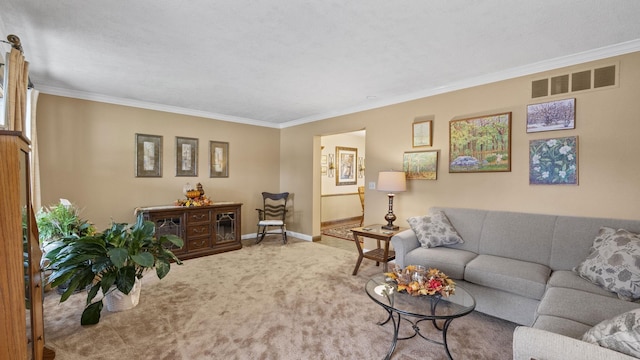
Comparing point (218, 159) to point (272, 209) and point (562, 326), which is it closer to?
point (272, 209)

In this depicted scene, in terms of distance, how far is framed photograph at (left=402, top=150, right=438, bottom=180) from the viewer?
3.73 meters

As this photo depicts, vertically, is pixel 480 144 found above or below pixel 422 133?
below

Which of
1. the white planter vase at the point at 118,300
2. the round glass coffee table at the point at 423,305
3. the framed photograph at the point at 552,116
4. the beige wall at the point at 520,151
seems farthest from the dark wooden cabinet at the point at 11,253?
the framed photograph at the point at 552,116

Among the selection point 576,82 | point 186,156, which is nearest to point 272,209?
point 186,156

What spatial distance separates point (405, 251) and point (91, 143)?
456 centimetres

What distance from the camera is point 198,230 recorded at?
446cm

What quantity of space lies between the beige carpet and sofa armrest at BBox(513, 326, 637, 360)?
0.86m

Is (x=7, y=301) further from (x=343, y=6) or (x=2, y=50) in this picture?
(x=343, y=6)

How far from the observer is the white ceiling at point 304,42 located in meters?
1.99

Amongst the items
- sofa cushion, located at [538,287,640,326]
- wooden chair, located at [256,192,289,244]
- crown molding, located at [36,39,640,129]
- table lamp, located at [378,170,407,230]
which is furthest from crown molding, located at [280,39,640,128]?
wooden chair, located at [256,192,289,244]

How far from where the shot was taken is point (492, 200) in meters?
3.28

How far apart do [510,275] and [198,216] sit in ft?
13.6

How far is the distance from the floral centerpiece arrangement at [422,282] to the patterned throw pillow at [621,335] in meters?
0.80

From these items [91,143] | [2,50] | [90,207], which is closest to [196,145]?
[91,143]
